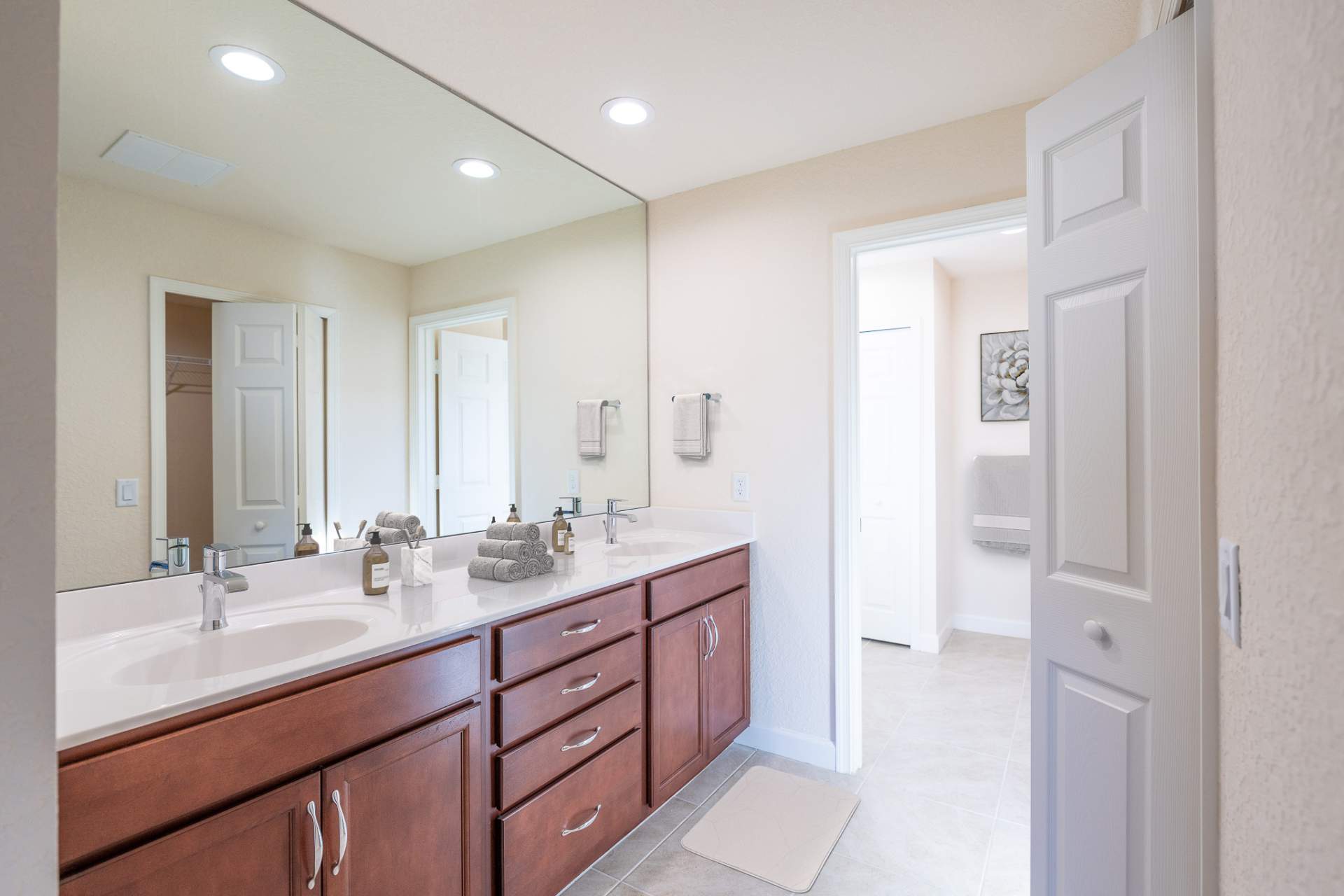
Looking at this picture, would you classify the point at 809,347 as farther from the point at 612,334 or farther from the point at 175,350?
the point at 175,350

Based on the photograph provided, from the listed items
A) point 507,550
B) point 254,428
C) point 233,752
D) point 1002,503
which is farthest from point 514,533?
point 1002,503

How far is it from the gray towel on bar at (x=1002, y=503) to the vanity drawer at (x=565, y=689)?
2983 millimetres

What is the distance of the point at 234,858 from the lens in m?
0.99

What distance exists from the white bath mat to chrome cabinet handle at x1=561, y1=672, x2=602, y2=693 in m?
0.68

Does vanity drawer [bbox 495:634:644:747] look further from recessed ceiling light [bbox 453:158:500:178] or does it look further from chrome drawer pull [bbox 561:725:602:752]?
recessed ceiling light [bbox 453:158:500:178]

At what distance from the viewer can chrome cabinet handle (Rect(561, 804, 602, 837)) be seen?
5.30ft

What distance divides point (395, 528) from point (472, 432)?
0.47 metres

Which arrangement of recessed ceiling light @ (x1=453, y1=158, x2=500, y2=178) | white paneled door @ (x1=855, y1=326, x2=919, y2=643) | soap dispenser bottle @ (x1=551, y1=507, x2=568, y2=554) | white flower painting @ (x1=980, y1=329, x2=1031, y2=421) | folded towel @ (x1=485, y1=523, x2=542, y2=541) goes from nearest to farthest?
1. folded towel @ (x1=485, y1=523, x2=542, y2=541)
2. recessed ceiling light @ (x1=453, y1=158, x2=500, y2=178)
3. soap dispenser bottle @ (x1=551, y1=507, x2=568, y2=554)
4. white paneled door @ (x1=855, y1=326, x2=919, y2=643)
5. white flower painting @ (x1=980, y1=329, x2=1031, y2=421)

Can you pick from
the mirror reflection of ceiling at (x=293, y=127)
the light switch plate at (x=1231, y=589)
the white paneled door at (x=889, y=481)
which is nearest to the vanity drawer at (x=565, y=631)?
the mirror reflection of ceiling at (x=293, y=127)

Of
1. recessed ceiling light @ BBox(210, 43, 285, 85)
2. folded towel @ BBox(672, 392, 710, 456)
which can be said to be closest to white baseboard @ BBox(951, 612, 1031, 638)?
folded towel @ BBox(672, 392, 710, 456)

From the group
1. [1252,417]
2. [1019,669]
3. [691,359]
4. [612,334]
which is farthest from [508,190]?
[1019,669]

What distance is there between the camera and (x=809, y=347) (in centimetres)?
248

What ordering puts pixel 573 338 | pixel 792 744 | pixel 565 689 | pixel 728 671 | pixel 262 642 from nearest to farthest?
pixel 262 642, pixel 565 689, pixel 728 671, pixel 792 744, pixel 573 338

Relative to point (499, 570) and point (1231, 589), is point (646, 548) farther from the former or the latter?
point (1231, 589)
